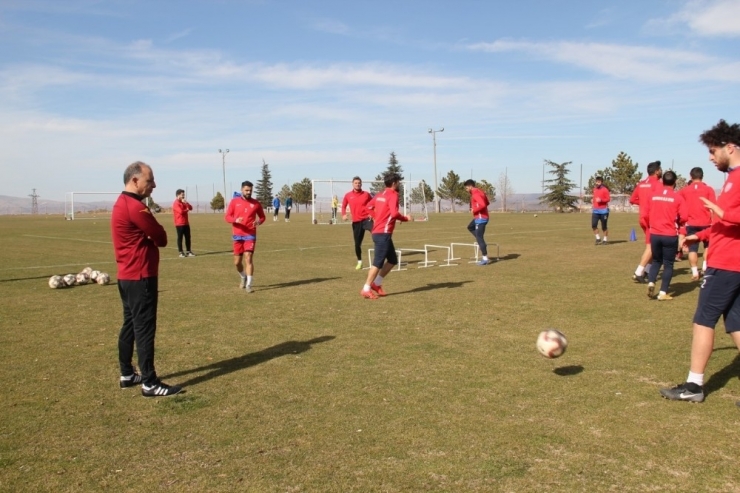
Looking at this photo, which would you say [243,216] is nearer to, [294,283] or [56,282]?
[294,283]

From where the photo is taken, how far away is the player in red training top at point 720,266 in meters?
4.84

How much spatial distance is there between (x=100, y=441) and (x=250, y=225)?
24.0 feet

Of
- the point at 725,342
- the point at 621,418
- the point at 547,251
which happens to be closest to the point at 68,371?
the point at 621,418

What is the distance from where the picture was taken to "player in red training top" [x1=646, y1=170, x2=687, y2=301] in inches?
378

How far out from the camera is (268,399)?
17.6 feet

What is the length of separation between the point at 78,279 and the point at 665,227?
1121 cm

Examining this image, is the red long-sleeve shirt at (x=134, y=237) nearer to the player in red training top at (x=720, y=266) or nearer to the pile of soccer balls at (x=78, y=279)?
the player in red training top at (x=720, y=266)

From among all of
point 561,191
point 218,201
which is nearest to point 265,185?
point 218,201

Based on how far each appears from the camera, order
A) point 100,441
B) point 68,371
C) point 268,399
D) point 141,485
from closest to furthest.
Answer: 1. point 141,485
2. point 100,441
3. point 268,399
4. point 68,371

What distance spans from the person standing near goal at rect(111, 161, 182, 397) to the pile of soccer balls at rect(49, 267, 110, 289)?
749cm

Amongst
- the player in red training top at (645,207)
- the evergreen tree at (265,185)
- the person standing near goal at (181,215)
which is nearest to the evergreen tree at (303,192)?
the evergreen tree at (265,185)

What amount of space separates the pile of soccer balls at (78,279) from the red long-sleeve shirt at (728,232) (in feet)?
37.1

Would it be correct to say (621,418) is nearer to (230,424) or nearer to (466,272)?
(230,424)

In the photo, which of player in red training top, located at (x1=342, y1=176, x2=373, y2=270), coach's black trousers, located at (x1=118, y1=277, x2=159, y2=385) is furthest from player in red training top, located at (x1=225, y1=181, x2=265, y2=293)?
coach's black trousers, located at (x1=118, y1=277, x2=159, y2=385)
